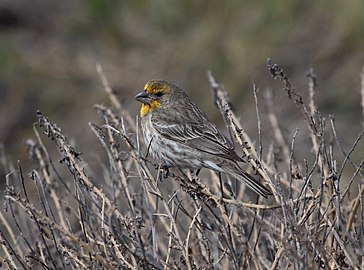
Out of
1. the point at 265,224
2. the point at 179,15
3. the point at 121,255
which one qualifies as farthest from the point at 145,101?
the point at 179,15

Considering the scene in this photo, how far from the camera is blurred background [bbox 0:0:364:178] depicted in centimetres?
1324

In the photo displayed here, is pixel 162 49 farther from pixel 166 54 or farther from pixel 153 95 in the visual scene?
pixel 153 95

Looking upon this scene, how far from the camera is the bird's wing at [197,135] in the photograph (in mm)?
6385

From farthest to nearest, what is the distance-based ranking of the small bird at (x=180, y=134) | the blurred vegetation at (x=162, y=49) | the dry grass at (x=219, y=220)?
1. the blurred vegetation at (x=162, y=49)
2. the small bird at (x=180, y=134)
3. the dry grass at (x=219, y=220)

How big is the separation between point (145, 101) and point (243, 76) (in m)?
6.75

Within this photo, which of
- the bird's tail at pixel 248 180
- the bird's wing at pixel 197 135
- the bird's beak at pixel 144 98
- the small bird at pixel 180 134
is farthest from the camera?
the bird's beak at pixel 144 98

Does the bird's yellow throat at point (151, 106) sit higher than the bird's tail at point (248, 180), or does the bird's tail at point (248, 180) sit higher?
the bird's yellow throat at point (151, 106)

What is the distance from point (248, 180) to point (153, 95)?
1631 mm

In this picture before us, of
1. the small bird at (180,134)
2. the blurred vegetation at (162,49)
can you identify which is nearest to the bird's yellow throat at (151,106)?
the small bird at (180,134)

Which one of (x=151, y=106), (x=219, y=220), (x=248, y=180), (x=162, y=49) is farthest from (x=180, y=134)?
(x=162, y=49)

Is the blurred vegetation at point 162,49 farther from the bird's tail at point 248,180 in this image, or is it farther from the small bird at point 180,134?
the bird's tail at point 248,180

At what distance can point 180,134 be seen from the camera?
6641 mm

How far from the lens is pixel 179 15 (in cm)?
1469

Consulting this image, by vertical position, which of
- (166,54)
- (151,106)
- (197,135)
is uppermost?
(166,54)
